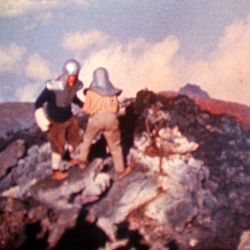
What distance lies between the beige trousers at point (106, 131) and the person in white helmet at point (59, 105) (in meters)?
0.20

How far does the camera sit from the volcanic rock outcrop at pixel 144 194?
2.69 meters

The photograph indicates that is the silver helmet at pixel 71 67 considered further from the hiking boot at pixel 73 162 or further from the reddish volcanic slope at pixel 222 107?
the reddish volcanic slope at pixel 222 107

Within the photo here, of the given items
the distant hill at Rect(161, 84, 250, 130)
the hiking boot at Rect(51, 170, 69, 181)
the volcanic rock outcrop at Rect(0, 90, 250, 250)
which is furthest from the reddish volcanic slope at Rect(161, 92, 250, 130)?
the hiking boot at Rect(51, 170, 69, 181)

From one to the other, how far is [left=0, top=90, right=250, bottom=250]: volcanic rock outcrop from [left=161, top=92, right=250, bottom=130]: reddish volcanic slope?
1.48 feet

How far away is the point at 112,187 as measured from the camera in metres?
3.00

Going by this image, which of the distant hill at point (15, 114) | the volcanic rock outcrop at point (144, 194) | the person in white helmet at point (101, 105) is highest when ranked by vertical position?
the distant hill at point (15, 114)

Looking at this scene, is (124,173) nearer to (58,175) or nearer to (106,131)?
(106,131)

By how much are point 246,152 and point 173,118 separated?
889 millimetres

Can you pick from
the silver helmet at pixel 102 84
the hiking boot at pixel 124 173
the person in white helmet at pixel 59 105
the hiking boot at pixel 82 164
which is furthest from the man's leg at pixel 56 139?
the hiking boot at pixel 124 173

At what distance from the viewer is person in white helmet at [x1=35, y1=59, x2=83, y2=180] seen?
2.50m

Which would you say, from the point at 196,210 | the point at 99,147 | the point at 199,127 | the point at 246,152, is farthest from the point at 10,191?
the point at 246,152

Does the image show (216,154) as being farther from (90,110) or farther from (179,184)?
(90,110)

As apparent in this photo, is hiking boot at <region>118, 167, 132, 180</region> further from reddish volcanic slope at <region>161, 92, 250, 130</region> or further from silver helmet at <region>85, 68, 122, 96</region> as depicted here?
reddish volcanic slope at <region>161, 92, 250, 130</region>

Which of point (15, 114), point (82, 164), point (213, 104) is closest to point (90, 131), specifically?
point (82, 164)
